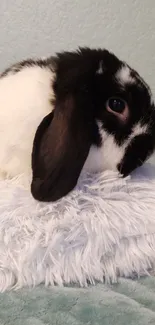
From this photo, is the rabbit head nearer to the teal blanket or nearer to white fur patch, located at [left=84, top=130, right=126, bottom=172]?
white fur patch, located at [left=84, top=130, right=126, bottom=172]

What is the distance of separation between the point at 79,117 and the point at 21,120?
0.12 metres

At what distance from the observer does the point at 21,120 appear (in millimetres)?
846

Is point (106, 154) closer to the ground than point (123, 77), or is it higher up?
closer to the ground

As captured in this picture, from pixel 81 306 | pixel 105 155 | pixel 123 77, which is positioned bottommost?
pixel 81 306

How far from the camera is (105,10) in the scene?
1353 millimetres

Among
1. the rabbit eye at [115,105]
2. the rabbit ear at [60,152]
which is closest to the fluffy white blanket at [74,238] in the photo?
the rabbit ear at [60,152]

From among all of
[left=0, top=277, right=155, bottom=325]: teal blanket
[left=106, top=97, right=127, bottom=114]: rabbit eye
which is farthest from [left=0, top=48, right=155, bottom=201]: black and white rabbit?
[left=0, top=277, right=155, bottom=325]: teal blanket

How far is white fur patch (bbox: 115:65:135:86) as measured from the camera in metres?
0.87

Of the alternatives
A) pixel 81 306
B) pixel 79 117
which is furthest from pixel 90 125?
pixel 81 306

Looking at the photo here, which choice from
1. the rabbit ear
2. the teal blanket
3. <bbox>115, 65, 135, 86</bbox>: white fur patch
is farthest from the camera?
<bbox>115, 65, 135, 86</bbox>: white fur patch

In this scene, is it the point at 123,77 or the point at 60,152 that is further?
the point at 123,77

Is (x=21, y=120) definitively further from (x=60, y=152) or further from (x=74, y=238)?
(x=74, y=238)

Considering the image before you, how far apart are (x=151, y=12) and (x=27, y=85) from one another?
61 centimetres

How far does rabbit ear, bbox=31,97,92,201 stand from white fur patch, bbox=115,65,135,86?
12 cm
